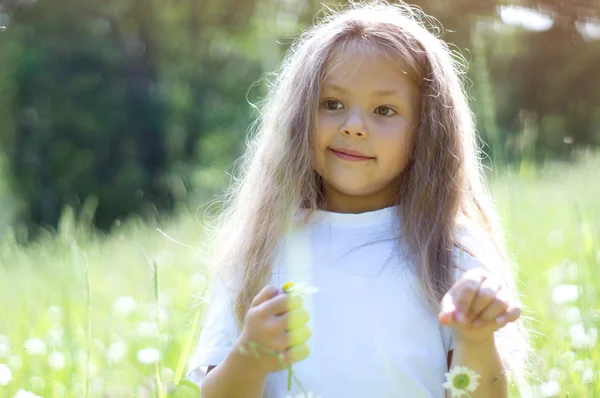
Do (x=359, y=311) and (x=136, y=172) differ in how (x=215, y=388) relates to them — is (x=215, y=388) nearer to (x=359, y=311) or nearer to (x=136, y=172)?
(x=359, y=311)

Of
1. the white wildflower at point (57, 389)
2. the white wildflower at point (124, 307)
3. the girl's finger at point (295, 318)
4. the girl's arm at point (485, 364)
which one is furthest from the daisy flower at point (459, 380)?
the white wildflower at point (124, 307)

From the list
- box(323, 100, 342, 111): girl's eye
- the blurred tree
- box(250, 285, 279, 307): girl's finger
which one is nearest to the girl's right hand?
box(250, 285, 279, 307): girl's finger

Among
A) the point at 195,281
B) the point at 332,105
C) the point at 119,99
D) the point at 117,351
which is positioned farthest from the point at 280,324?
the point at 119,99

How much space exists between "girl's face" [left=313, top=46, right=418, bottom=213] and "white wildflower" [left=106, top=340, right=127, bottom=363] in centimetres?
76

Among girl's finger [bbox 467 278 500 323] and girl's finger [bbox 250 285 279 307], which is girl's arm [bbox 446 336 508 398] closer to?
girl's finger [bbox 467 278 500 323]

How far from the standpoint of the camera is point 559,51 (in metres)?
9.95

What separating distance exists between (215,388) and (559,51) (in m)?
9.30

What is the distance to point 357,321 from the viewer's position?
1.54m

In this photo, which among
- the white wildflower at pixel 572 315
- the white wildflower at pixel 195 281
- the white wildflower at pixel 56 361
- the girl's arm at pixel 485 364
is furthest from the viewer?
the white wildflower at pixel 195 281

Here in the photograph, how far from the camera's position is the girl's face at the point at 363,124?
1.62m

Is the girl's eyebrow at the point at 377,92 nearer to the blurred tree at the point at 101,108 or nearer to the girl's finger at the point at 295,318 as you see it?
the girl's finger at the point at 295,318

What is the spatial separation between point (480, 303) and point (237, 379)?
0.47 meters

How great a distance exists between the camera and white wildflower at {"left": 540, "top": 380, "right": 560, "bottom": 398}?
4.66 ft

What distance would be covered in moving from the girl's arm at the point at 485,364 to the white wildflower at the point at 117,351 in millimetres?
975
